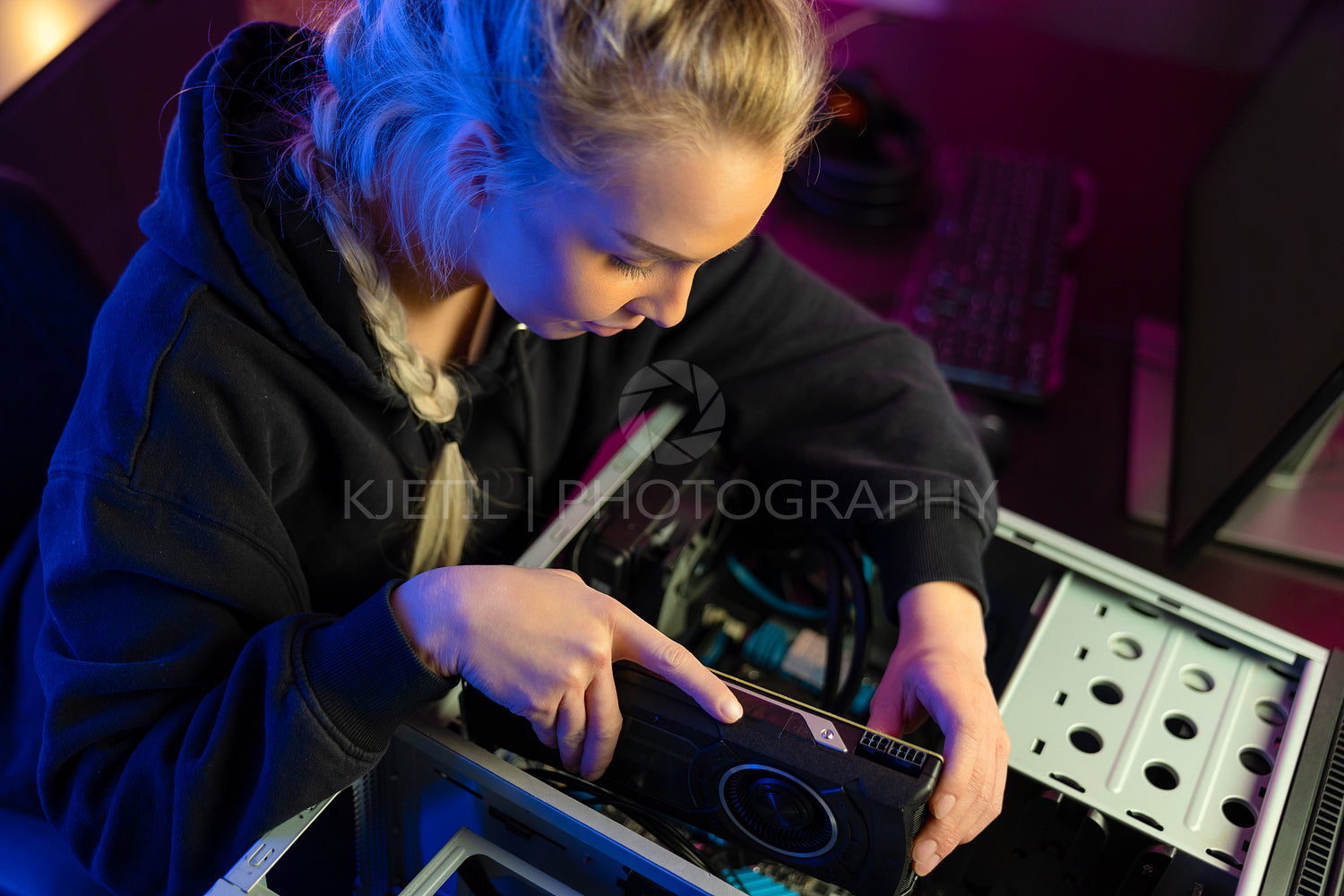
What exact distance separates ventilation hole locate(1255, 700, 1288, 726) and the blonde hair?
49 cm

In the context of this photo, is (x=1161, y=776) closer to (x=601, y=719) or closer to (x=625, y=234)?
(x=601, y=719)

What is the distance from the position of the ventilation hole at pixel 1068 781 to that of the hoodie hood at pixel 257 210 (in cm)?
51

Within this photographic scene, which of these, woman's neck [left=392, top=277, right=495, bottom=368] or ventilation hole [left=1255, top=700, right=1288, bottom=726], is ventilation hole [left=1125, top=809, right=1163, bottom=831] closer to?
ventilation hole [left=1255, top=700, right=1288, bottom=726]

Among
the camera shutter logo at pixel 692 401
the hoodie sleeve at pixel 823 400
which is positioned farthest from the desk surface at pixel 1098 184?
the camera shutter logo at pixel 692 401

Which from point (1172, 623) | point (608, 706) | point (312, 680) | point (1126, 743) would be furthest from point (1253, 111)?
point (312, 680)

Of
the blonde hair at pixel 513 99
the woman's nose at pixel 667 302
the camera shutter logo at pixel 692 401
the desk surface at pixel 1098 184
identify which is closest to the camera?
the blonde hair at pixel 513 99

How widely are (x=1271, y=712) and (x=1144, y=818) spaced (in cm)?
15

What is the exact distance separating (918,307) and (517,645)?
2.43 feet

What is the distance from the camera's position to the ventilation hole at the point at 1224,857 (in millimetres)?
610

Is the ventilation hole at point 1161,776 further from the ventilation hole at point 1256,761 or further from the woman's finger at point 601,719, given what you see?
the woman's finger at point 601,719

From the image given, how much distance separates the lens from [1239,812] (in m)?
0.65

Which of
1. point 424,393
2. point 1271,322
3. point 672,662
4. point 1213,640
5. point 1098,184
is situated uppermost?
point 1098,184

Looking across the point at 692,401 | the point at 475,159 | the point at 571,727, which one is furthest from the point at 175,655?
the point at 692,401

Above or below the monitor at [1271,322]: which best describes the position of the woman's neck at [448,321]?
below
